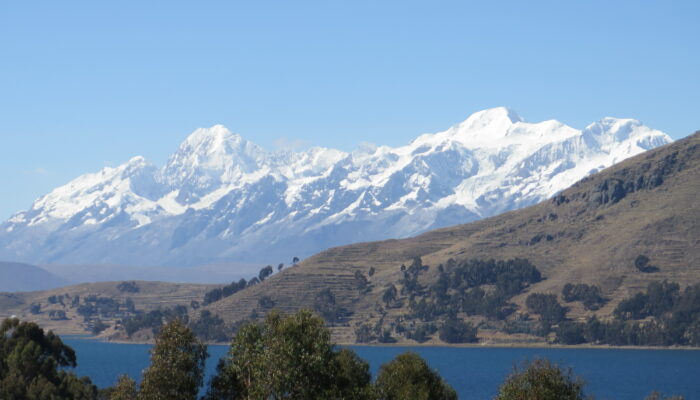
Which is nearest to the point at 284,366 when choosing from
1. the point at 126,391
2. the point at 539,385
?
the point at 126,391

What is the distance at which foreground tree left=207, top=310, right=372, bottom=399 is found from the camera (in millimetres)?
84438

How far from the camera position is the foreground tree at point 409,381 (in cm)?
10125

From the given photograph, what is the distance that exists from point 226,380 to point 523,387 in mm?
24518

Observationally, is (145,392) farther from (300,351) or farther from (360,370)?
(360,370)

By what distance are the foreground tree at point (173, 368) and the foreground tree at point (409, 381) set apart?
20.2 meters

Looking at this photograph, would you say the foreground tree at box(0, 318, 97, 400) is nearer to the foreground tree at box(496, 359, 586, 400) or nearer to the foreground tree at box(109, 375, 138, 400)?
the foreground tree at box(109, 375, 138, 400)

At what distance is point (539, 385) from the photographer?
88062 mm

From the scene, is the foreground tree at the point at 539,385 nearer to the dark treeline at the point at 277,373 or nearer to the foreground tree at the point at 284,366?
the dark treeline at the point at 277,373

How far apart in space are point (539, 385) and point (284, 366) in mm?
20629

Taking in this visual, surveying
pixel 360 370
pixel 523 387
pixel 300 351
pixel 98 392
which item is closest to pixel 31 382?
pixel 98 392

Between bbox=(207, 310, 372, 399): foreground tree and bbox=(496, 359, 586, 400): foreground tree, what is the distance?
11.8 meters

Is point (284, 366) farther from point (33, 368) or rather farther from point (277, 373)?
point (33, 368)

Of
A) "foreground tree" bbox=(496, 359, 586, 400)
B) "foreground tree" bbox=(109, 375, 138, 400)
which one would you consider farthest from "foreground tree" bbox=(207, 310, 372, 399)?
"foreground tree" bbox=(496, 359, 586, 400)

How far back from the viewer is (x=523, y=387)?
88.8 meters
